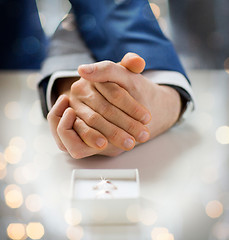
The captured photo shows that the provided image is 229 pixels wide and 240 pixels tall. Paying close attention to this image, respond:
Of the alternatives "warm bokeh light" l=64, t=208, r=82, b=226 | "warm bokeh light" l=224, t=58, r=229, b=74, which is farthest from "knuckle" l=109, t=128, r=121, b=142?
"warm bokeh light" l=224, t=58, r=229, b=74

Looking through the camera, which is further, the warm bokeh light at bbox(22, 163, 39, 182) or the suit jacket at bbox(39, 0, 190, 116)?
the suit jacket at bbox(39, 0, 190, 116)

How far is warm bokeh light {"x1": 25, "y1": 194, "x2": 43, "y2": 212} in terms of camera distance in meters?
0.31

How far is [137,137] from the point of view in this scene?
1.24 ft

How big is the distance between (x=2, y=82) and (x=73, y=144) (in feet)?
0.98

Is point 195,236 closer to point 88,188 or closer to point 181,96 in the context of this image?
point 88,188

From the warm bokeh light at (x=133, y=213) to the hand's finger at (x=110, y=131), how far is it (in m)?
0.09

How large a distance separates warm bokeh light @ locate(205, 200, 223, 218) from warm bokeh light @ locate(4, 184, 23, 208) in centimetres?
18

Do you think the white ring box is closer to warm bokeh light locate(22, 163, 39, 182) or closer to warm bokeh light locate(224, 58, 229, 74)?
warm bokeh light locate(22, 163, 39, 182)

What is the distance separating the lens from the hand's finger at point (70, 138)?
0.36 m

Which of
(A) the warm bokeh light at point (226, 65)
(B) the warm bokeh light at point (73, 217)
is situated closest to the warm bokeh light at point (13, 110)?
(B) the warm bokeh light at point (73, 217)

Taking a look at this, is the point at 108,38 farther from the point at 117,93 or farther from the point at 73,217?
the point at 73,217

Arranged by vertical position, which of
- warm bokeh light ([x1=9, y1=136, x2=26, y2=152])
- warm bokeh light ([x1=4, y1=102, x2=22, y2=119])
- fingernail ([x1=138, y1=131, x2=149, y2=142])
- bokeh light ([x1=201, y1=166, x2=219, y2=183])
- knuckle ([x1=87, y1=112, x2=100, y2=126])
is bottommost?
warm bokeh light ([x1=4, y1=102, x2=22, y2=119])

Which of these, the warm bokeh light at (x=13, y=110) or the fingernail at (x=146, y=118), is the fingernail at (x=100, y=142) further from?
the warm bokeh light at (x=13, y=110)

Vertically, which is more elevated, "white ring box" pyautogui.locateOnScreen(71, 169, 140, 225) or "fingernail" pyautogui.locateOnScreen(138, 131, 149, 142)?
"white ring box" pyautogui.locateOnScreen(71, 169, 140, 225)
